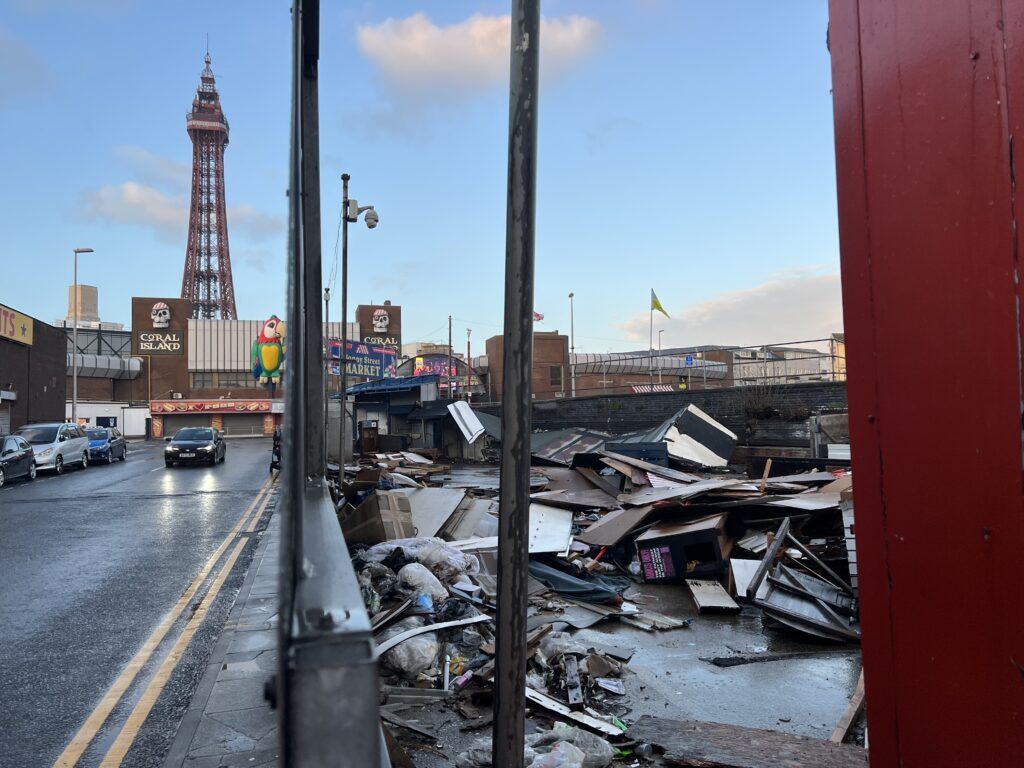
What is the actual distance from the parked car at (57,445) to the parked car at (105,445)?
2.23 m

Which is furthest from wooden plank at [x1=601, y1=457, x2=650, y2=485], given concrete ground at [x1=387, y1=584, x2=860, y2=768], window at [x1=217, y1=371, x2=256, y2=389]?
window at [x1=217, y1=371, x2=256, y2=389]

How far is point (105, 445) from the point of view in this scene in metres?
29.9

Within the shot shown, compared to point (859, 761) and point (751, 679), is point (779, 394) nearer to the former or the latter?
point (751, 679)

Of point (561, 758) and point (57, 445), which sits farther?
point (57, 445)

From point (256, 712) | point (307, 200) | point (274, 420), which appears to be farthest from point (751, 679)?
point (274, 420)

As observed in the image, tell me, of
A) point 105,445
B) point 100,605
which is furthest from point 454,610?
point 105,445

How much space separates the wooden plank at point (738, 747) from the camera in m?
3.57

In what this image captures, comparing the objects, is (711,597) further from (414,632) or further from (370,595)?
(414,632)

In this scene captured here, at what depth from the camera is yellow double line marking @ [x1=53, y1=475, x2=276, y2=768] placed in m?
4.05

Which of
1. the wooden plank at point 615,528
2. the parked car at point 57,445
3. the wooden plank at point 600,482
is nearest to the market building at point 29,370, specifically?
the parked car at point 57,445

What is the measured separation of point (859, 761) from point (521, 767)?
188cm

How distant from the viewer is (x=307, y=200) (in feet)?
9.61

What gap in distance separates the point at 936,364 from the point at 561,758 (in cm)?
254

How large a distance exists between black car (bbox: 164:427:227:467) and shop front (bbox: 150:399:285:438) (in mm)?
43982
